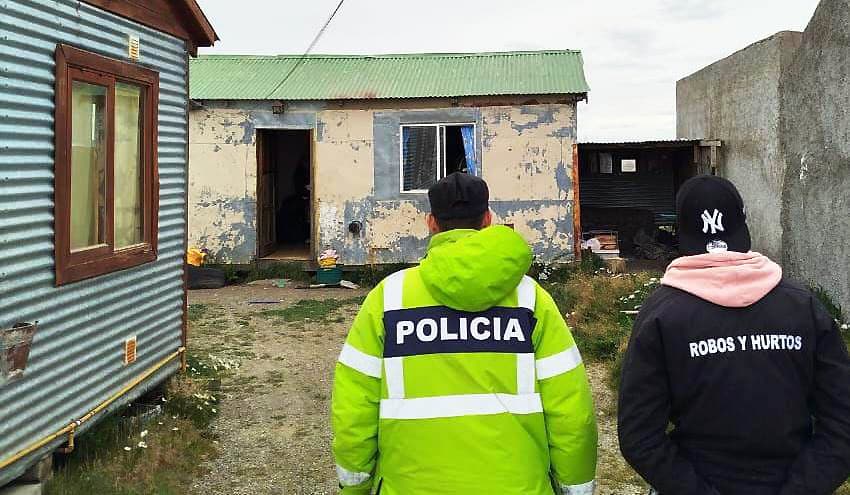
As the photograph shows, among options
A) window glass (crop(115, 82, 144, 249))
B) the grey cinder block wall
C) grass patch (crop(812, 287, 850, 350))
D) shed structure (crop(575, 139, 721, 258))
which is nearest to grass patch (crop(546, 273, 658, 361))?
the grey cinder block wall

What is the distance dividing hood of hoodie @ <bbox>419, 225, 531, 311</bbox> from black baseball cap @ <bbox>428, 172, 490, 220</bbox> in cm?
12

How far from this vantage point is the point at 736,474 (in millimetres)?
2283

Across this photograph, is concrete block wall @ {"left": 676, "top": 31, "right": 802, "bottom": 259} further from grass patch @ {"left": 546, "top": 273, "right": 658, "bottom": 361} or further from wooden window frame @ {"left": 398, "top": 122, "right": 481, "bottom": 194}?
wooden window frame @ {"left": 398, "top": 122, "right": 481, "bottom": 194}

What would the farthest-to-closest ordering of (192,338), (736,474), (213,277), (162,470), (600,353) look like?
(213,277) → (192,338) → (600,353) → (162,470) → (736,474)

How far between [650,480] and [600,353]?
18.8ft

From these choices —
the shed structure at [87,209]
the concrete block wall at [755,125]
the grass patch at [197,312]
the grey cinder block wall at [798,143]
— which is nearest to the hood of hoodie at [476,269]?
the shed structure at [87,209]

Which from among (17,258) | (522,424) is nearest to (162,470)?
(17,258)

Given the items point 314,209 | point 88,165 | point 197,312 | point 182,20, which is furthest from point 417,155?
point 88,165

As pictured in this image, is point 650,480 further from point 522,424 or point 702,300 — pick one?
point 702,300

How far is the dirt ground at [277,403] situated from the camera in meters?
4.99

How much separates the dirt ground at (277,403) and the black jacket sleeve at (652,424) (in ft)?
8.55

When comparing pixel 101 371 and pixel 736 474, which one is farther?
pixel 101 371

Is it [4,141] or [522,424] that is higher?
[4,141]

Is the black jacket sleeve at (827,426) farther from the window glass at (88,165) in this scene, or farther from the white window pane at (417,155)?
the white window pane at (417,155)
